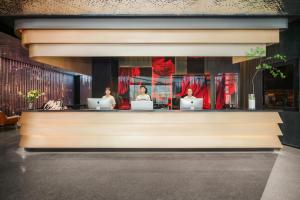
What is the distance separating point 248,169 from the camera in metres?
4.96

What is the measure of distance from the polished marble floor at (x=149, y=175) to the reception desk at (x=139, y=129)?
23 cm

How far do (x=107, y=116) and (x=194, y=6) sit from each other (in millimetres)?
2925

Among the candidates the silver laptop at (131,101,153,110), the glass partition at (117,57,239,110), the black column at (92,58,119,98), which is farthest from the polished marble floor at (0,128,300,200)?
the glass partition at (117,57,239,110)

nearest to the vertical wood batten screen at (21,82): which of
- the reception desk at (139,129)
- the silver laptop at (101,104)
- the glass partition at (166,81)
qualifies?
the glass partition at (166,81)

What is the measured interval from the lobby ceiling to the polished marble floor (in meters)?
3.04

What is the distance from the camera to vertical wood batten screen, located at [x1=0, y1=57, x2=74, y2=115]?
12109 mm

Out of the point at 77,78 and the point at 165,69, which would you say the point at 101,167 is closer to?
the point at 165,69

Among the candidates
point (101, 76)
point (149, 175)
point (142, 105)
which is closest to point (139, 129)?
point (142, 105)

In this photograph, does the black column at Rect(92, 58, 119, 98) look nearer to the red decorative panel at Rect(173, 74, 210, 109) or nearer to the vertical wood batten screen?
the red decorative panel at Rect(173, 74, 210, 109)

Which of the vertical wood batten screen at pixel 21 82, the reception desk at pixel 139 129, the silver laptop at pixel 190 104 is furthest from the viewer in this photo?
the vertical wood batten screen at pixel 21 82

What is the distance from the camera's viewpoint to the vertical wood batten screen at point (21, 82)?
12109mm

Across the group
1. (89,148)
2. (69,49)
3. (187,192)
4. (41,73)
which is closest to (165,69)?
(69,49)

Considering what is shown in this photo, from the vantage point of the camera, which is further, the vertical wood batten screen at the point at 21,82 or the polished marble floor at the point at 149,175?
the vertical wood batten screen at the point at 21,82

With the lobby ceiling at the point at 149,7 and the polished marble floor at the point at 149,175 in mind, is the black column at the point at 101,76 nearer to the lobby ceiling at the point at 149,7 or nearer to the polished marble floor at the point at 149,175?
the lobby ceiling at the point at 149,7
